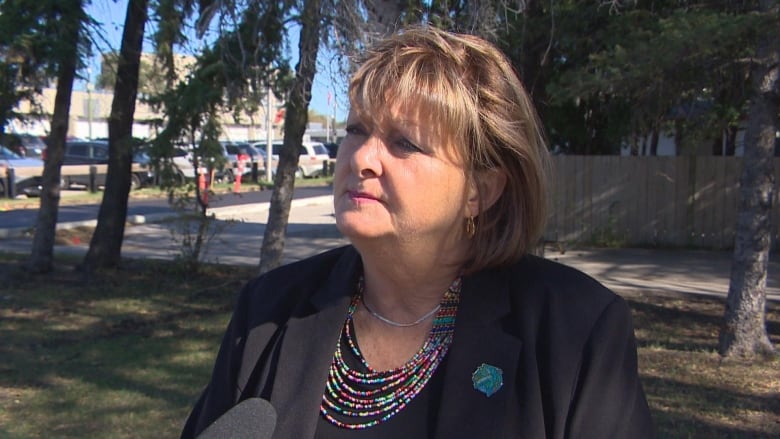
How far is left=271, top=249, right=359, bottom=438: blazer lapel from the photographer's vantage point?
1889mm

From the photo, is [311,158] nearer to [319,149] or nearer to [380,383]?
[319,149]

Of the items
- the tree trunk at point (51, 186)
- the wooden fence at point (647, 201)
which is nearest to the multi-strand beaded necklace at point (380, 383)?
the tree trunk at point (51, 186)

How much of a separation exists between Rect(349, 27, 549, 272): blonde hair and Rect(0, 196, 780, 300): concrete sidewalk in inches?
350

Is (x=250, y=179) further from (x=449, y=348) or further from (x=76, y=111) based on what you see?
(x=76, y=111)

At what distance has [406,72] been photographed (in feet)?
6.27

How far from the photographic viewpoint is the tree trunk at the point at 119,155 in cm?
1131

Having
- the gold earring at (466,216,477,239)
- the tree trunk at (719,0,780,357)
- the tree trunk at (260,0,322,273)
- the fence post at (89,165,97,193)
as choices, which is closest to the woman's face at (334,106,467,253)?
the gold earring at (466,216,477,239)

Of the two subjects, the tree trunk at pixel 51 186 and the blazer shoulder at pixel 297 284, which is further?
the tree trunk at pixel 51 186

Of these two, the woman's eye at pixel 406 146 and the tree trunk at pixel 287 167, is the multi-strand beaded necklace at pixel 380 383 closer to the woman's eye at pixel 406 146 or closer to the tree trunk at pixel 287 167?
the woman's eye at pixel 406 146

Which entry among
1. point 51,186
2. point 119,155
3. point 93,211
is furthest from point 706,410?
point 93,211

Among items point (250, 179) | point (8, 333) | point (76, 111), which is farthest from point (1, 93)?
point (76, 111)

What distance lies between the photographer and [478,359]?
1.86 meters

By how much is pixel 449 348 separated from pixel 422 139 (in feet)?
1.61

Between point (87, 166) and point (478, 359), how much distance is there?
2974cm
